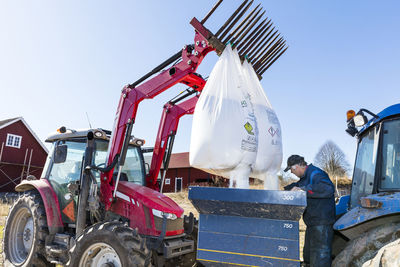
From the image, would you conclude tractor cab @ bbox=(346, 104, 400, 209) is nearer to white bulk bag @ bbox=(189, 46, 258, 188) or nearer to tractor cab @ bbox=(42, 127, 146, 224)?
white bulk bag @ bbox=(189, 46, 258, 188)

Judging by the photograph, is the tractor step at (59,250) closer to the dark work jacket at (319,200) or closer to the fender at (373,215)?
the dark work jacket at (319,200)

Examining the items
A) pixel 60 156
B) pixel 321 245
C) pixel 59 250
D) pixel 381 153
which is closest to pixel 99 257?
pixel 59 250

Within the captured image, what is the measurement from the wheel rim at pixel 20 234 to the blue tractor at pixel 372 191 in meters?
4.77

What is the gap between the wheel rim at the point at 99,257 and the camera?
3744 mm

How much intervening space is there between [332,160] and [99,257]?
24.4m

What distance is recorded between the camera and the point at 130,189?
4.32 metres

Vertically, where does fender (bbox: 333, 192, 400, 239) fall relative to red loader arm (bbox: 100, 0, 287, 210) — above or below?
below

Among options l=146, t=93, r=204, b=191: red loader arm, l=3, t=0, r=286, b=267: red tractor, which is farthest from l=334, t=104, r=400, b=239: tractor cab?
l=146, t=93, r=204, b=191: red loader arm

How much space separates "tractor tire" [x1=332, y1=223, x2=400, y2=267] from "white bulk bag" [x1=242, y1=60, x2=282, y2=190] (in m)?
1.14

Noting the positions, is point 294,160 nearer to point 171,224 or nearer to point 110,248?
point 171,224

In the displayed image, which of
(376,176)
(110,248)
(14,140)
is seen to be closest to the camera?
(376,176)

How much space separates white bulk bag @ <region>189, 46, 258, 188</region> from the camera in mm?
3377

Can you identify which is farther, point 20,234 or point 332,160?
point 332,160

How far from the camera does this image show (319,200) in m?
3.35
